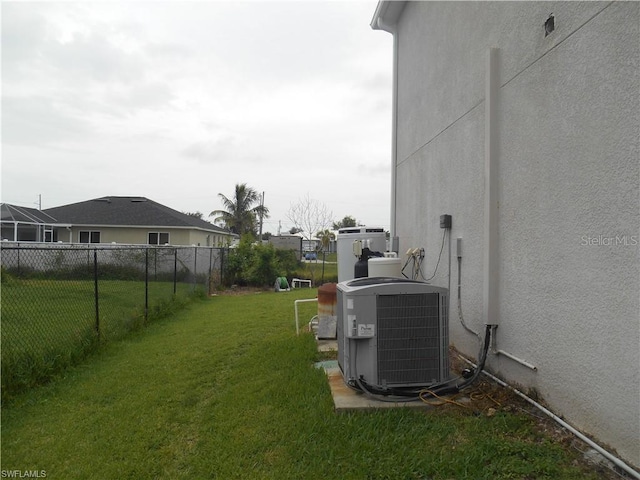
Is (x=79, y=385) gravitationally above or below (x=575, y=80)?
below

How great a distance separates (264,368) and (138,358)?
2.01 m

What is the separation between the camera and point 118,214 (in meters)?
23.8

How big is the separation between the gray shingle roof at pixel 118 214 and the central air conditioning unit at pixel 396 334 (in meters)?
21.3

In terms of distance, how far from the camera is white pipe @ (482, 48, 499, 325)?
12.6ft

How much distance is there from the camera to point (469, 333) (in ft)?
14.9

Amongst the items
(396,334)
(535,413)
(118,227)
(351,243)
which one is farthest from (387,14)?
(118,227)

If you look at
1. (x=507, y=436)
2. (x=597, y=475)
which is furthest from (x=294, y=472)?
(x=597, y=475)

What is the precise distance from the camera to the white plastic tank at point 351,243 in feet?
22.6

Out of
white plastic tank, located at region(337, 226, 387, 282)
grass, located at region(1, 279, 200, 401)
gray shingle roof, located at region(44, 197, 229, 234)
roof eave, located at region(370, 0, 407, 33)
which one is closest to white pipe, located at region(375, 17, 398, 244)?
roof eave, located at region(370, 0, 407, 33)

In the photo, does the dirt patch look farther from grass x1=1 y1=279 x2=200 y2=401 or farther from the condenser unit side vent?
grass x1=1 y1=279 x2=200 y2=401

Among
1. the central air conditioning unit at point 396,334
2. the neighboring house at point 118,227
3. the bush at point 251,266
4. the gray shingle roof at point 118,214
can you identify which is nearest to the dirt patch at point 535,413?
the central air conditioning unit at point 396,334

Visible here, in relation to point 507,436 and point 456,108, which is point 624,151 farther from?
point 456,108

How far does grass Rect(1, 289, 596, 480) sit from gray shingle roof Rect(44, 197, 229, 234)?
1960 cm

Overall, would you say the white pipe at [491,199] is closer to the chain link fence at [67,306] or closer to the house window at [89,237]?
the chain link fence at [67,306]
